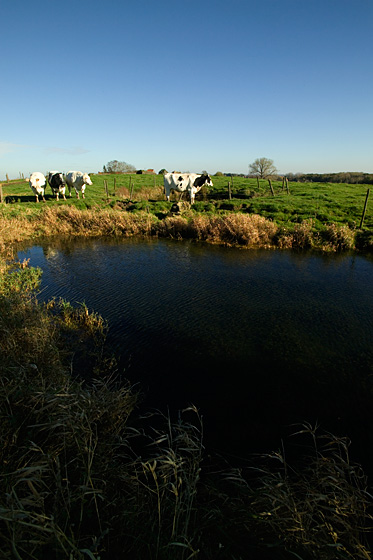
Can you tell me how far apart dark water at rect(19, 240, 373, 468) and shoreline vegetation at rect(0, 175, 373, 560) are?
1.73ft

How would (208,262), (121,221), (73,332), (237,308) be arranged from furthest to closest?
(121,221)
(208,262)
(237,308)
(73,332)

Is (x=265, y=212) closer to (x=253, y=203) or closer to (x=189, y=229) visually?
(x=253, y=203)

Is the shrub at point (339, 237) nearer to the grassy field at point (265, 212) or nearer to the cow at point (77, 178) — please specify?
the grassy field at point (265, 212)

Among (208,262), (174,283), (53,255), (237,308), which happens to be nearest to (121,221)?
(53,255)

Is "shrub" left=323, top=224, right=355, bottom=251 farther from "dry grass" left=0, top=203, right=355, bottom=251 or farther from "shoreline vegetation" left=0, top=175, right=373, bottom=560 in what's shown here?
"shoreline vegetation" left=0, top=175, right=373, bottom=560

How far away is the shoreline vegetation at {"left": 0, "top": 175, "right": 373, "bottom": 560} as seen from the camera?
2.28 meters

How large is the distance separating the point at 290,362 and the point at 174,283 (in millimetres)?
6295

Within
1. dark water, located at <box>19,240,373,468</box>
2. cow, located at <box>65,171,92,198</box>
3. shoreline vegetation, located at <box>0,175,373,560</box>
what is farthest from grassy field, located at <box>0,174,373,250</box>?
shoreline vegetation, located at <box>0,175,373,560</box>

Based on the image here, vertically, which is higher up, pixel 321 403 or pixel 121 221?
pixel 121 221

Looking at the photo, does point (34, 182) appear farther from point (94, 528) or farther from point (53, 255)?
point (94, 528)

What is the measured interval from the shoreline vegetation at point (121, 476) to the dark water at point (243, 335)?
1.73 ft

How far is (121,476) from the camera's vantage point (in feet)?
10.1

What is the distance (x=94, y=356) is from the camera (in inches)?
283

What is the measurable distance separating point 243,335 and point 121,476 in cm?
569
